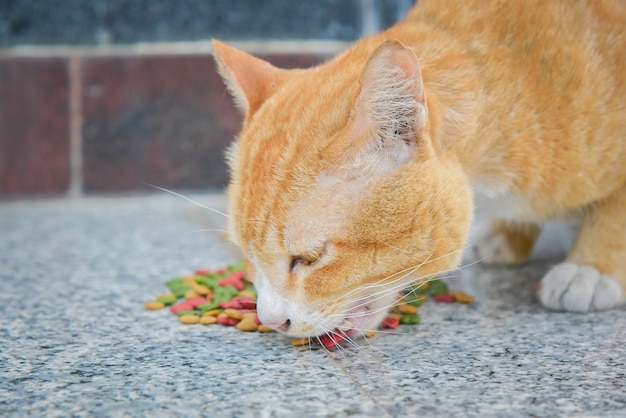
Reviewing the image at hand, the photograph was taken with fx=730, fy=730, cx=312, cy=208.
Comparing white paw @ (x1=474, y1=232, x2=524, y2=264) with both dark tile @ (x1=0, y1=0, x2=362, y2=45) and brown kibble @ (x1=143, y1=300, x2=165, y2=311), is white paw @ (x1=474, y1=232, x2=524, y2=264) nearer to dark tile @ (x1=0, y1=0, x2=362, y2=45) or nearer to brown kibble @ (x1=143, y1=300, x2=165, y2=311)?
brown kibble @ (x1=143, y1=300, x2=165, y2=311)

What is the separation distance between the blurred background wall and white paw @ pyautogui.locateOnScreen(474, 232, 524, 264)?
1474 mm

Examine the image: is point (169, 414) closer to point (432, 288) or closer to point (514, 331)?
point (514, 331)

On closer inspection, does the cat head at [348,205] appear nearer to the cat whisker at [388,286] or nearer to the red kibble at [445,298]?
the cat whisker at [388,286]

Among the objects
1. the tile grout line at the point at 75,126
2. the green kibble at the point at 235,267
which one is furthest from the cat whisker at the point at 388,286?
the tile grout line at the point at 75,126

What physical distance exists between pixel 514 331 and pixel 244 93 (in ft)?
2.62

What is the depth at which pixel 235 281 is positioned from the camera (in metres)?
1.91

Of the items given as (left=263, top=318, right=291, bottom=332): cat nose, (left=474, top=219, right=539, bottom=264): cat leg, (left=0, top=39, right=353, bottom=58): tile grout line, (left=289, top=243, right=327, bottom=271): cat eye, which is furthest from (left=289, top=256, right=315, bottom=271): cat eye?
(left=0, top=39, right=353, bottom=58): tile grout line

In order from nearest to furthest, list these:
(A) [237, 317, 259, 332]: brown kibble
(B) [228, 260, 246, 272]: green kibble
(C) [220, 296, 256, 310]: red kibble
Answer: (A) [237, 317, 259, 332]: brown kibble, (C) [220, 296, 256, 310]: red kibble, (B) [228, 260, 246, 272]: green kibble

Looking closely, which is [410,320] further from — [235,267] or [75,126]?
[75,126]

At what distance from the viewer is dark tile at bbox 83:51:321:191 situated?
3.32 metres

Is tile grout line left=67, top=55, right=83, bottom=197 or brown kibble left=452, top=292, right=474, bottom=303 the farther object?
tile grout line left=67, top=55, right=83, bottom=197

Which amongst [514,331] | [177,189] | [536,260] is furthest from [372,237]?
[177,189]

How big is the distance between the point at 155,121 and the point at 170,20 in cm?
46

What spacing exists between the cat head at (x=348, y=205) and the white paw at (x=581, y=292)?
41 centimetres
